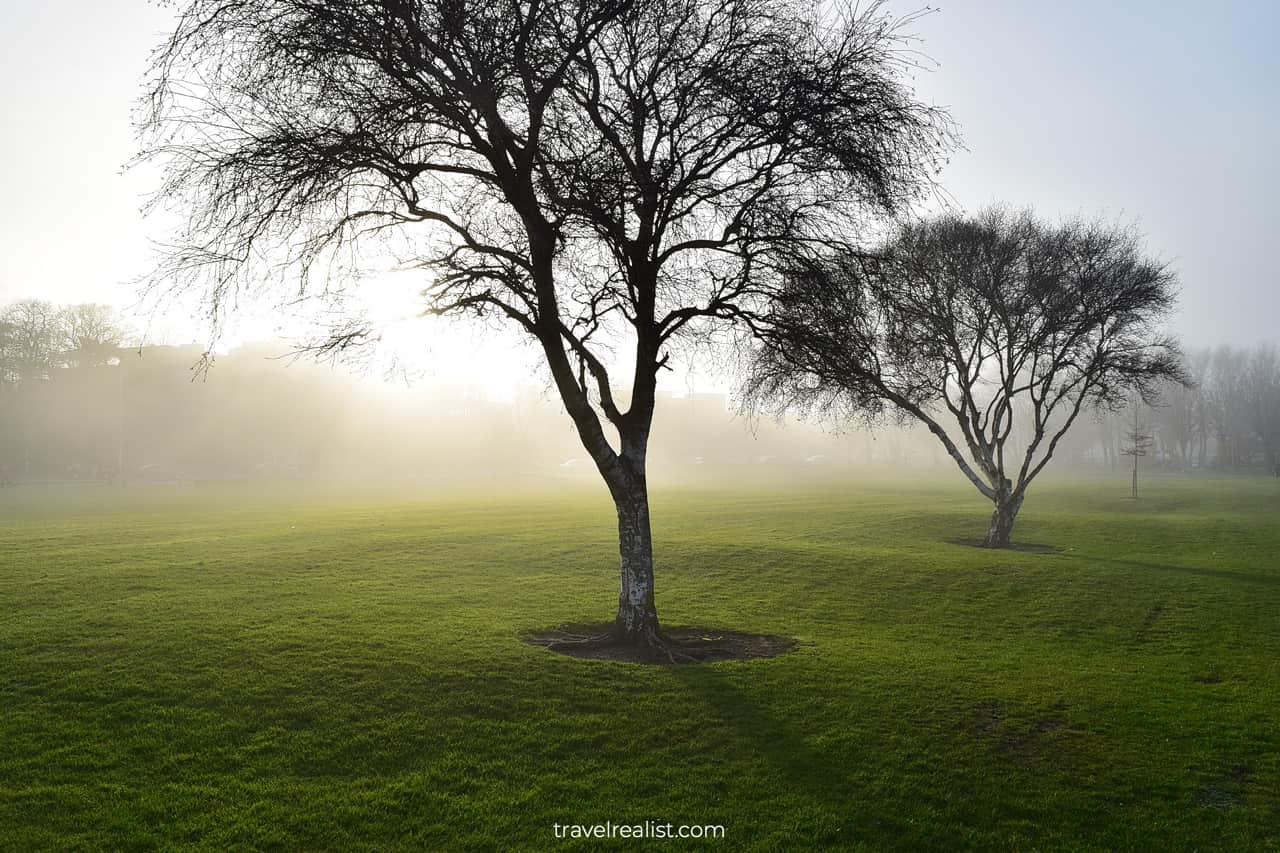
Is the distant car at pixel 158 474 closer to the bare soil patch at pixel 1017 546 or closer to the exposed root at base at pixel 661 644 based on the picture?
the bare soil patch at pixel 1017 546

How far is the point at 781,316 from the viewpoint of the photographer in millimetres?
14453

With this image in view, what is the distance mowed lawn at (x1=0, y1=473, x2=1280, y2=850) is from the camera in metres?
8.42

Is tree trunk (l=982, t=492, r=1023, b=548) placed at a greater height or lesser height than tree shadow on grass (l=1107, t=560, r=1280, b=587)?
greater

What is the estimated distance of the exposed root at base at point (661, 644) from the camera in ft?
47.5

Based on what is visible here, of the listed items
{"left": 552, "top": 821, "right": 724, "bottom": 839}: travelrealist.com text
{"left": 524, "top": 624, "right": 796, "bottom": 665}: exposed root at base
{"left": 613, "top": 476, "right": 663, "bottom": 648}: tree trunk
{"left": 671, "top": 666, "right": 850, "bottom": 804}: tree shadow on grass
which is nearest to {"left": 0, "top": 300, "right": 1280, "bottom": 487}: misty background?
{"left": 524, "top": 624, "right": 796, "bottom": 665}: exposed root at base

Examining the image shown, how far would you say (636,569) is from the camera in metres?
14.8

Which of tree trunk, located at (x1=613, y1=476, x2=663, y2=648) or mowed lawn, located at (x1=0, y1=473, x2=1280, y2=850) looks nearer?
mowed lawn, located at (x1=0, y1=473, x2=1280, y2=850)

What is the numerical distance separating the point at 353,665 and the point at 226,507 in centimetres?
4186

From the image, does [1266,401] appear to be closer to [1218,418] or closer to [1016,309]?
[1218,418]

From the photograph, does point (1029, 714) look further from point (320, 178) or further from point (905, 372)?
point (905, 372)

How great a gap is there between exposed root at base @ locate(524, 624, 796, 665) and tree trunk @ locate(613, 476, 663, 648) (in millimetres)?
65

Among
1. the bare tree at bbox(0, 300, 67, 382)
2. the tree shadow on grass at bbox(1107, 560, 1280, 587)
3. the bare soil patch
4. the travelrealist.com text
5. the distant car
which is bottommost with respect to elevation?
the tree shadow on grass at bbox(1107, 560, 1280, 587)

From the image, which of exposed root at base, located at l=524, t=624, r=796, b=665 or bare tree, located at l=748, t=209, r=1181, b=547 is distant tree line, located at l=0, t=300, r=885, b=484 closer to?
bare tree, located at l=748, t=209, r=1181, b=547

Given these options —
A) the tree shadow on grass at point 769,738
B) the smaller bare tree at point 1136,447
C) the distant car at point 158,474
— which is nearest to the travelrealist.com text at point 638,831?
the tree shadow on grass at point 769,738
